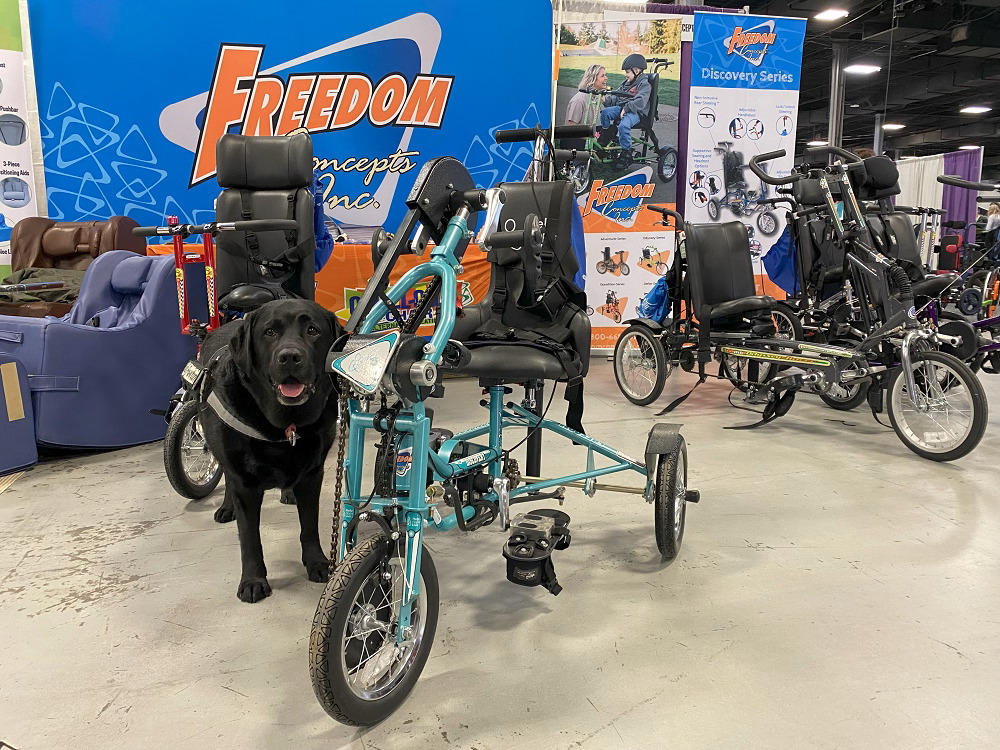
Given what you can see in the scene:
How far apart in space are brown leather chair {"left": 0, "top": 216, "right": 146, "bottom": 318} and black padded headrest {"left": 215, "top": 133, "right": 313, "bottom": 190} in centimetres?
195

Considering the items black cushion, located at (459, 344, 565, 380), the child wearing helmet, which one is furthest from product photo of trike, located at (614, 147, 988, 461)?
the child wearing helmet

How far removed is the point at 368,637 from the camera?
4.82 feet

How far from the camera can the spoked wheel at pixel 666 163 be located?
22.4 ft

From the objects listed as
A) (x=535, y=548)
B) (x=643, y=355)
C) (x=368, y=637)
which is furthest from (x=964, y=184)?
(x=368, y=637)

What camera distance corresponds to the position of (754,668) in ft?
5.66

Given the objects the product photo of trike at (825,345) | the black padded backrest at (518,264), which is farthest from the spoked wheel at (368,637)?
the product photo of trike at (825,345)

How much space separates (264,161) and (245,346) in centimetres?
253

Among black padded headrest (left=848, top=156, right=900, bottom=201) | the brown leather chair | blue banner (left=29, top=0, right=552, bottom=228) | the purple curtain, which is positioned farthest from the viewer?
the purple curtain

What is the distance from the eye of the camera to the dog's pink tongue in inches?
69.4

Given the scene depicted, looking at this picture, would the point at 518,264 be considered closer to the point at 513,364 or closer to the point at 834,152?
the point at 513,364

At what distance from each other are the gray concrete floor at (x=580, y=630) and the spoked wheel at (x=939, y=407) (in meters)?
0.37

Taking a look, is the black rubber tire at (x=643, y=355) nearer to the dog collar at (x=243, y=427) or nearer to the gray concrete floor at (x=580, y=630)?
the gray concrete floor at (x=580, y=630)

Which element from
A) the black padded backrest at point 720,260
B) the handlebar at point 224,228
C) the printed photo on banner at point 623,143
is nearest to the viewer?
the handlebar at point 224,228

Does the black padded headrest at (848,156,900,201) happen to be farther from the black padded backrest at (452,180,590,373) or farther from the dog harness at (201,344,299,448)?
the dog harness at (201,344,299,448)
